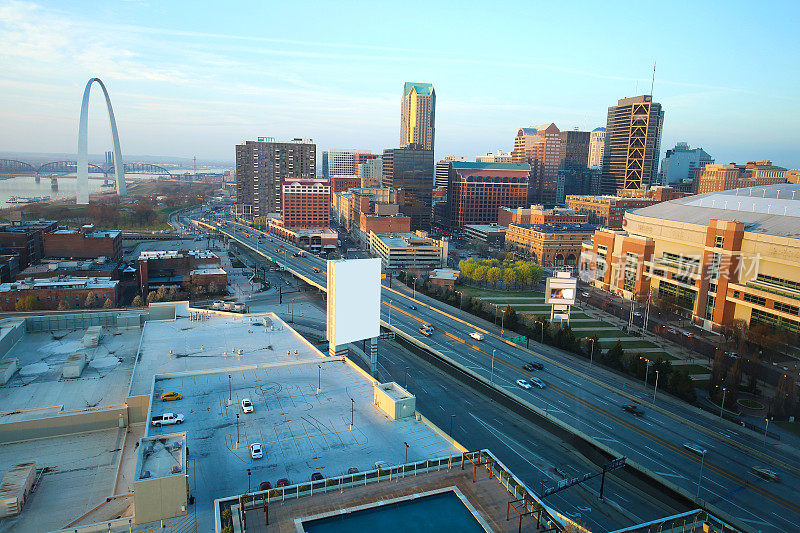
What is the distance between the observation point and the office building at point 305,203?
124 m

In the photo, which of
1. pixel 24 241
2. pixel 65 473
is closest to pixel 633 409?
pixel 65 473

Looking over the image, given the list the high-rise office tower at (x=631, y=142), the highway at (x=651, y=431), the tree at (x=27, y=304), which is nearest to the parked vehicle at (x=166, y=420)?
the highway at (x=651, y=431)

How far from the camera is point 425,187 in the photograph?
14238cm

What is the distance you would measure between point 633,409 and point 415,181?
11135 centimetres

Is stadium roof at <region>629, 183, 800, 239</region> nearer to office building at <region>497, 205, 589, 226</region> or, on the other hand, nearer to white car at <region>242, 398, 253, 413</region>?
office building at <region>497, 205, 589, 226</region>

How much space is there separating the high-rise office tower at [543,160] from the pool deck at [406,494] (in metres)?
165

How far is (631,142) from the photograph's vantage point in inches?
5999

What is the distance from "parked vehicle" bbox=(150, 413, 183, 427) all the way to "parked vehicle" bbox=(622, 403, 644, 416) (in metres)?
28.9

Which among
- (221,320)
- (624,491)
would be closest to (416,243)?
(221,320)

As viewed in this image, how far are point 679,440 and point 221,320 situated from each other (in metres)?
35.6

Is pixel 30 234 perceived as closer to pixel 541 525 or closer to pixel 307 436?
pixel 307 436

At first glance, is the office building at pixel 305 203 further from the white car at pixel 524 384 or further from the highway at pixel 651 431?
Result: the white car at pixel 524 384

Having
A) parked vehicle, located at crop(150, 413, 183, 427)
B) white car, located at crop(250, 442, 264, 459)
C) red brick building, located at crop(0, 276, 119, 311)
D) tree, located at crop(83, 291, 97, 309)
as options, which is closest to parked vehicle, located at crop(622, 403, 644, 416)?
white car, located at crop(250, 442, 264, 459)

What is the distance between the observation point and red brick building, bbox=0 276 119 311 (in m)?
57.2
